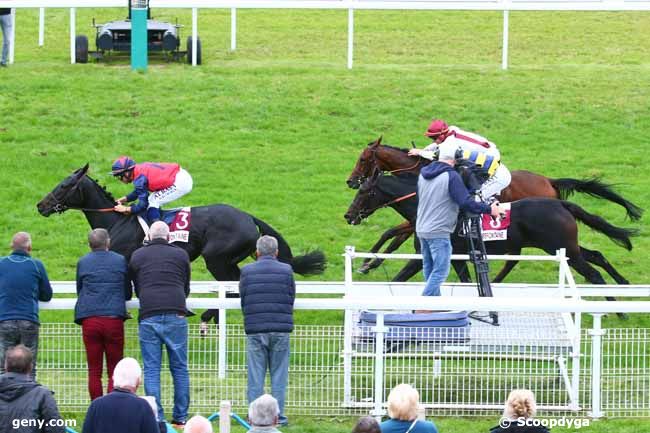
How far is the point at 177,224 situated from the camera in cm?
1214

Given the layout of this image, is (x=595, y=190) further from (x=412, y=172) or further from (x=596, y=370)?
(x=596, y=370)

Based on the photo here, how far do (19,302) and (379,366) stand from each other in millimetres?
2191

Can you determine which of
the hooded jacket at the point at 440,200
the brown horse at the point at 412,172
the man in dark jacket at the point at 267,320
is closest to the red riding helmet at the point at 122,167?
the brown horse at the point at 412,172

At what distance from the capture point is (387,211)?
15672 millimetres

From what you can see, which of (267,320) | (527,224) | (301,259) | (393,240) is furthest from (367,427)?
(393,240)

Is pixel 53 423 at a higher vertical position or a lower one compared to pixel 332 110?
lower

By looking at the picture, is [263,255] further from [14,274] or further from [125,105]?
[125,105]

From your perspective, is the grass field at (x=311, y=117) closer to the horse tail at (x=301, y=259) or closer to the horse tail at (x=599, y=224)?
the horse tail at (x=599, y=224)

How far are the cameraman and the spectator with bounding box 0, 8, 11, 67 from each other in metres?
10.1

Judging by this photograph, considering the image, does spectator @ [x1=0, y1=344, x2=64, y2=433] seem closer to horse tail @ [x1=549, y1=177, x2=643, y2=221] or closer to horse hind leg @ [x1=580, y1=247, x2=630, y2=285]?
horse hind leg @ [x1=580, y1=247, x2=630, y2=285]

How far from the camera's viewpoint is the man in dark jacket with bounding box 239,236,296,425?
28.9ft

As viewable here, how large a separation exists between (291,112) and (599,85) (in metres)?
4.30

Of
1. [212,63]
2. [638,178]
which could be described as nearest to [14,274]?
[638,178]

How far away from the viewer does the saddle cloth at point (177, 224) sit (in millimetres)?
12109
